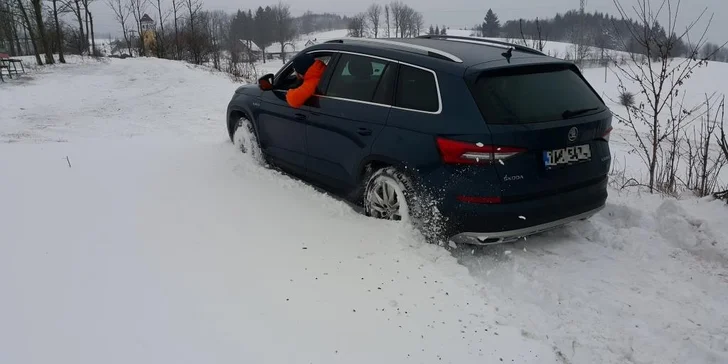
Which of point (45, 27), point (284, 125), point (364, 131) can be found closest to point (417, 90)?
point (364, 131)

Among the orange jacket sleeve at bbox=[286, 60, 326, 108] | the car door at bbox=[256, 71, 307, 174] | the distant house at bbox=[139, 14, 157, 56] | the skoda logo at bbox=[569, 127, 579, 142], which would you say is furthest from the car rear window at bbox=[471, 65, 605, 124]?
the distant house at bbox=[139, 14, 157, 56]

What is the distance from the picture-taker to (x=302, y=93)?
4664 millimetres

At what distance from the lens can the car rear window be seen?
11.0 ft

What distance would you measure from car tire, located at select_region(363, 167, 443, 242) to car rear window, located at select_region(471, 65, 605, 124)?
76cm

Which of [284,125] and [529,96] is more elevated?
[529,96]

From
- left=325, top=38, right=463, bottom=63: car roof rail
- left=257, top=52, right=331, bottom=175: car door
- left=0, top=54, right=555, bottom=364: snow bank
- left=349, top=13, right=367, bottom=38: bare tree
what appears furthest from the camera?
left=349, top=13, right=367, bottom=38: bare tree

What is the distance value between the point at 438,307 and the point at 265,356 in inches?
41.9

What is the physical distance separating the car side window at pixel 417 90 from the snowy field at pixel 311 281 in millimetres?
958

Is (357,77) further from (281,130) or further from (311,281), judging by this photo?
(311,281)

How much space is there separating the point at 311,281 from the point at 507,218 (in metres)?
1.41

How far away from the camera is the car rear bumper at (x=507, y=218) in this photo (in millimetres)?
3354

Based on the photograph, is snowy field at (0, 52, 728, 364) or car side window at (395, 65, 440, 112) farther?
car side window at (395, 65, 440, 112)

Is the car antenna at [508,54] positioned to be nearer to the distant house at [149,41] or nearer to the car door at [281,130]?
the car door at [281,130]

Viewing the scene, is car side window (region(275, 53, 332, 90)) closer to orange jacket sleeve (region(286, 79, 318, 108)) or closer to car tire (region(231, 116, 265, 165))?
orange jacket sleeve (region(286, 79, 318, 108))
